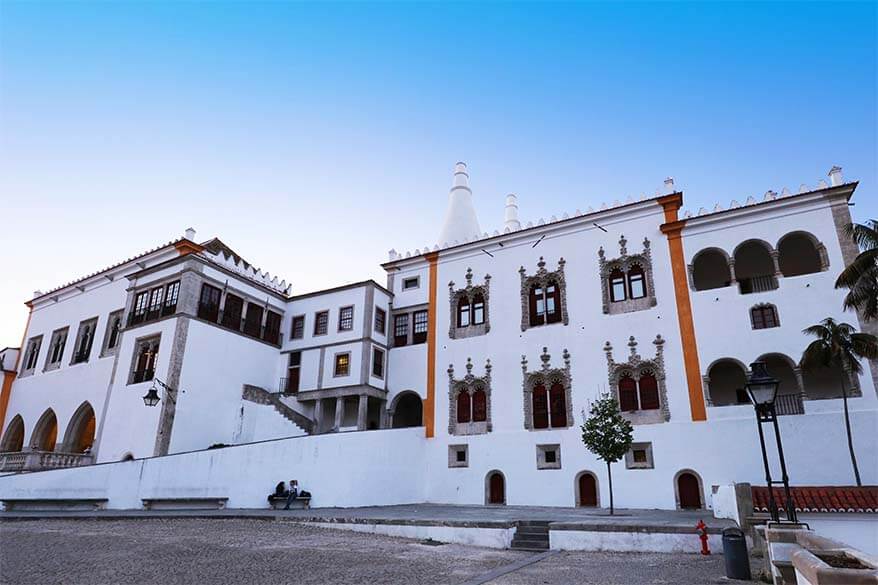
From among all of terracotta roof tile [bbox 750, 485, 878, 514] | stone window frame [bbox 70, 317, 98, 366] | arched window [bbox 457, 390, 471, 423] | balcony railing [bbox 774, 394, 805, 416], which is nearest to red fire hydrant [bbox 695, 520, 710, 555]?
terracotta roof tile [bbox 750, 485, 878, 514]

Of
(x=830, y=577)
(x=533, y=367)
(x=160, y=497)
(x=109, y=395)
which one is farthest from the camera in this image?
(x=109, y=395)

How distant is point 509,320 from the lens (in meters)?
24.7

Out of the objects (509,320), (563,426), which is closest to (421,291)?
(509,320)

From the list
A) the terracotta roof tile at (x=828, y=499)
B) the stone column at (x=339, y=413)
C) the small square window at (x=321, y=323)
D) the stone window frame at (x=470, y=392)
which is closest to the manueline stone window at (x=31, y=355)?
the small square window at (x=321, y=323)

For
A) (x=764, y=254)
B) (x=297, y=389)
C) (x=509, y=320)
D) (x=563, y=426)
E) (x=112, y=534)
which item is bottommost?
(x=112, y=534)

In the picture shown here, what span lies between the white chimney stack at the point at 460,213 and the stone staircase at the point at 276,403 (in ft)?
43.2

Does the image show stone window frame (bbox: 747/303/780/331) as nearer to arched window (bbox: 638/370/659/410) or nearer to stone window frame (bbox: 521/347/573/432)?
arched window (bbox: 638/370/659/410)

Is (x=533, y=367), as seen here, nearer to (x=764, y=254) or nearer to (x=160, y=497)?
(x=764, y=254)

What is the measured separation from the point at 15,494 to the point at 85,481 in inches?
134

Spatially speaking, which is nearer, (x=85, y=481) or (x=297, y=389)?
(x=85, y=481)

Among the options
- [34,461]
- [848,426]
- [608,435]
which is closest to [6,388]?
[34,461]

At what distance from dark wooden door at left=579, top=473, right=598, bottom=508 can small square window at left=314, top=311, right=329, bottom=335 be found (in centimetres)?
1458

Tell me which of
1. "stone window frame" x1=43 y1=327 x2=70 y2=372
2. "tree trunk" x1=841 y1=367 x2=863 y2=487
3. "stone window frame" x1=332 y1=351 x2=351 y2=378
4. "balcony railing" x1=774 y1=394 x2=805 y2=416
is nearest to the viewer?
"tree trunk" x1=841 y1=367 x2=863 y2=487

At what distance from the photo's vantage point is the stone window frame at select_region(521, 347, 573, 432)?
22.2 metres
